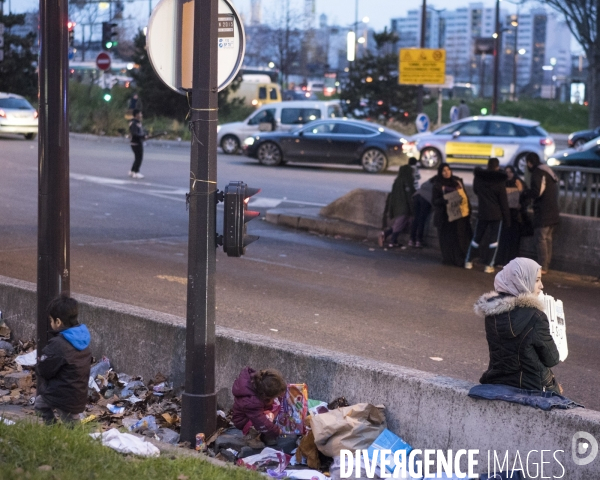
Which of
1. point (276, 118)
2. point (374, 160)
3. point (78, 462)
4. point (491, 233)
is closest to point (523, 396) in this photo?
point (78, 462)

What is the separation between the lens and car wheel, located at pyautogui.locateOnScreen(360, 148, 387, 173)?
25.8 m

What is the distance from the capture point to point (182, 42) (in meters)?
5.90

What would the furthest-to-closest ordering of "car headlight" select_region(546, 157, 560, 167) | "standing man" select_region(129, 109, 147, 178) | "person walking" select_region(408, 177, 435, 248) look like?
"standing man" select_region(129, 109, 147, 178), "car headlight" select_region(546, 157, 560, 167), "person walking" select_region(408, 177, 435, 248)

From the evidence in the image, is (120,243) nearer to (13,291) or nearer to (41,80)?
(13,291)

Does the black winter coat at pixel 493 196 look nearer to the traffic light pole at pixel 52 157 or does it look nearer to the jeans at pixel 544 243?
the jeans at pixel 544 243

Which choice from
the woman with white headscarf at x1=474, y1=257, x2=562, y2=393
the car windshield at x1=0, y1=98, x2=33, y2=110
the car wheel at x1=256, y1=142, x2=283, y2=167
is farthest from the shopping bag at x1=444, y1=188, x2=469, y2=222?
the car windshield at x1=0, y1=98, x2=33, y2=110

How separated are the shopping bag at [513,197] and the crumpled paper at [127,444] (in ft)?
25.8

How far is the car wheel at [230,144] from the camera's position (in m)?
29.7

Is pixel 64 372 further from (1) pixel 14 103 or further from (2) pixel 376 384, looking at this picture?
(1) pixel 14 103

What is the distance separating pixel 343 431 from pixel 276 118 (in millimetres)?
25791

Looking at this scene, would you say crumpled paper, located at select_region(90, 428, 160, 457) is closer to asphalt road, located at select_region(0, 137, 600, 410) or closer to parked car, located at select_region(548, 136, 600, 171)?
asphalt road, located at select_region(0, 137, 600, 410)

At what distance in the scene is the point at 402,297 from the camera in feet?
34.8

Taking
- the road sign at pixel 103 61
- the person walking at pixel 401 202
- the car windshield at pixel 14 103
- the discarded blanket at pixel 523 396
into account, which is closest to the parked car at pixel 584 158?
the person walking at pixel 401 202

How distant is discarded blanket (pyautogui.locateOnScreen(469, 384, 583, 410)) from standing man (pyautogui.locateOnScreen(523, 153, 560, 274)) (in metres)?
6.65
